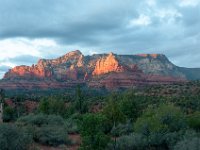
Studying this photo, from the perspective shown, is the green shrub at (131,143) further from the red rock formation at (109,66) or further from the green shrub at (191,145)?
the red rock formation at (109,66)

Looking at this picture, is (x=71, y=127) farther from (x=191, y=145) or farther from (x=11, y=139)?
(x=191, y=145)

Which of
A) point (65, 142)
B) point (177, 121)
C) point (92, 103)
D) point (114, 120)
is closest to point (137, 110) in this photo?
point (114, 120)

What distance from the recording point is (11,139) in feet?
100

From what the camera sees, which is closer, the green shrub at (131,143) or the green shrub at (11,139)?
the green shrub at (11,139)

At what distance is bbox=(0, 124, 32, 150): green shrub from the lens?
30047 mm

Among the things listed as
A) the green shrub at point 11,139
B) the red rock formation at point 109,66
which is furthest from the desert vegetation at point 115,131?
the red rock formation at point 109,66

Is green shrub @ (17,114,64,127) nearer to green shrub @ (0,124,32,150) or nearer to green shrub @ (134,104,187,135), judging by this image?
green shrub @ (134,104,187,135)

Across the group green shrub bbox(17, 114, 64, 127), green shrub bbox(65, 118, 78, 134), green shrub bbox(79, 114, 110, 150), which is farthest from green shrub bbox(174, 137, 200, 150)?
green shrub bbox(17, 114, 64, 127)

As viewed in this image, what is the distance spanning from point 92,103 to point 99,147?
5559cm

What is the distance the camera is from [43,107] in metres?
62.9

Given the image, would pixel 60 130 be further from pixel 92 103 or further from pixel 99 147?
pixel 92 103

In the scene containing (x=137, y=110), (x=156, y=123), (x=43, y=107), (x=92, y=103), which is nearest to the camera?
(x=156, y=123)

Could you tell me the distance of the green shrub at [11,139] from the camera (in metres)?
30.0

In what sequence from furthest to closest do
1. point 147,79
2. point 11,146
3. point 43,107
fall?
1. point 147,79
2. point 43,107
3. point 11,146
